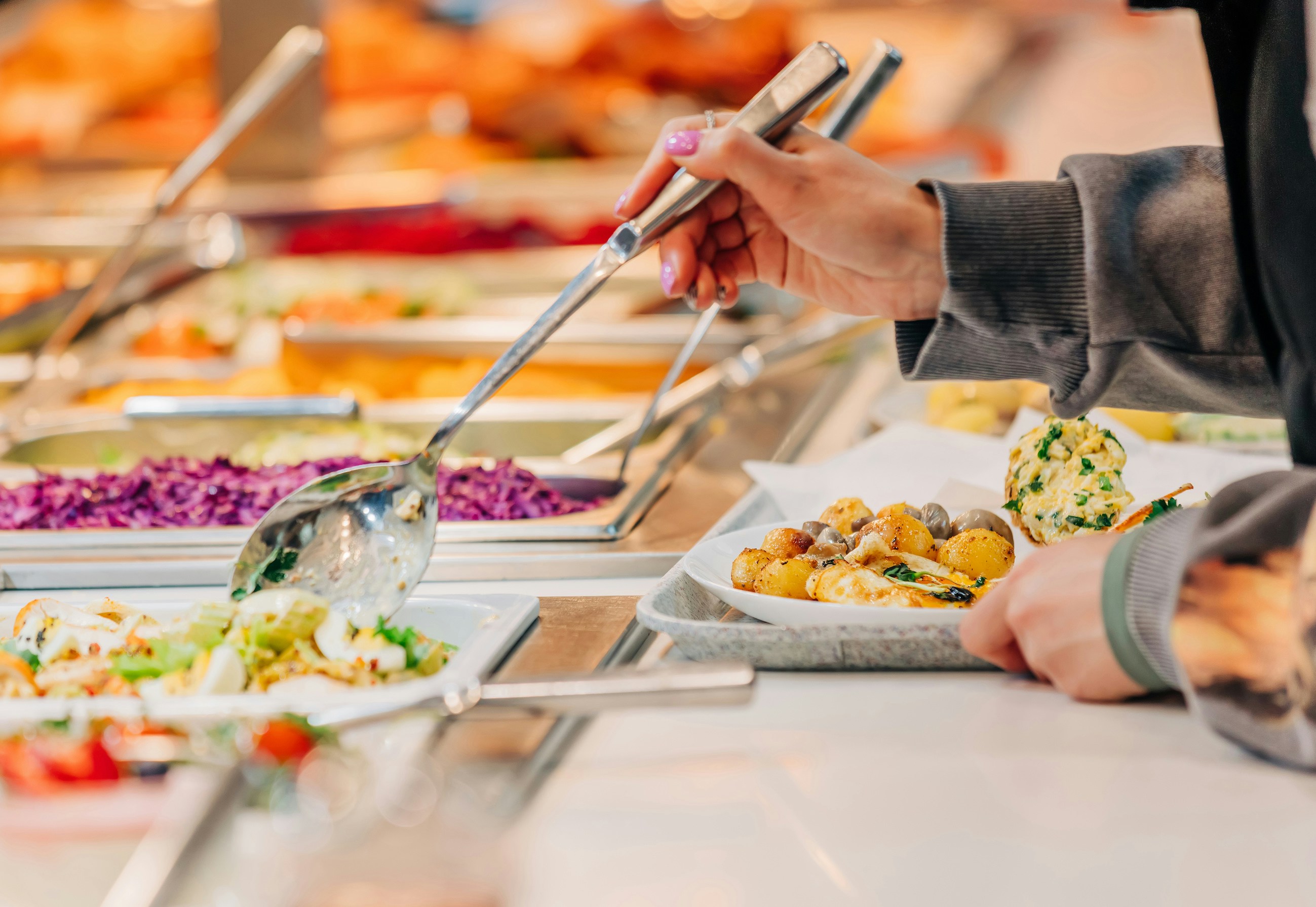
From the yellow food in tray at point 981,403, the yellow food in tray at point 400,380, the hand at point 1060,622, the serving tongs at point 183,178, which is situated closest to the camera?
the hand at point 1060,622

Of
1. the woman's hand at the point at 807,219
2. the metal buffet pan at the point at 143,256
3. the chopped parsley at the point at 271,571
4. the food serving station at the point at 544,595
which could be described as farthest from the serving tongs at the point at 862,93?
the metal buffet pan at the point at 143,256

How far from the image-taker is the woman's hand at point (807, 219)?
3.91 ft

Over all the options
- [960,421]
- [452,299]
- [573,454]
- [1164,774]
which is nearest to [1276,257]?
[1164,774]

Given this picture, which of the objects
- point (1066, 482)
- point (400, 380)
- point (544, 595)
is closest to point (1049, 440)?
point (1066, 482)

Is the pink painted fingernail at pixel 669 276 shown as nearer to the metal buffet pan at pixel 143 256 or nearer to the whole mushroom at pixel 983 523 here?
the whole mushroom at pixel 983 523

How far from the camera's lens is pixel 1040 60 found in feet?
25.4

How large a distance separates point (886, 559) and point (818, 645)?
159 millimetres

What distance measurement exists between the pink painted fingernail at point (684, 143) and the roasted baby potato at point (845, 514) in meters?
0.36

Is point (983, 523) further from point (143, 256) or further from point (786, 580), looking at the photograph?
point (143, 256)

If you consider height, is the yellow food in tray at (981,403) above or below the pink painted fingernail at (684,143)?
below

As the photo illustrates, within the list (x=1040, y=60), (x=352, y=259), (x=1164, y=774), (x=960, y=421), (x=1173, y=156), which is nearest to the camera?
(x=1164, y=774)

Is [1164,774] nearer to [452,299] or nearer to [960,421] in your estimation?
[960,421]

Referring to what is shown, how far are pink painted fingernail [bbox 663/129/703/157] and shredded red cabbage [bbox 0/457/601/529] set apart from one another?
519 mm

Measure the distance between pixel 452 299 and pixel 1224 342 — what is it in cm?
215
